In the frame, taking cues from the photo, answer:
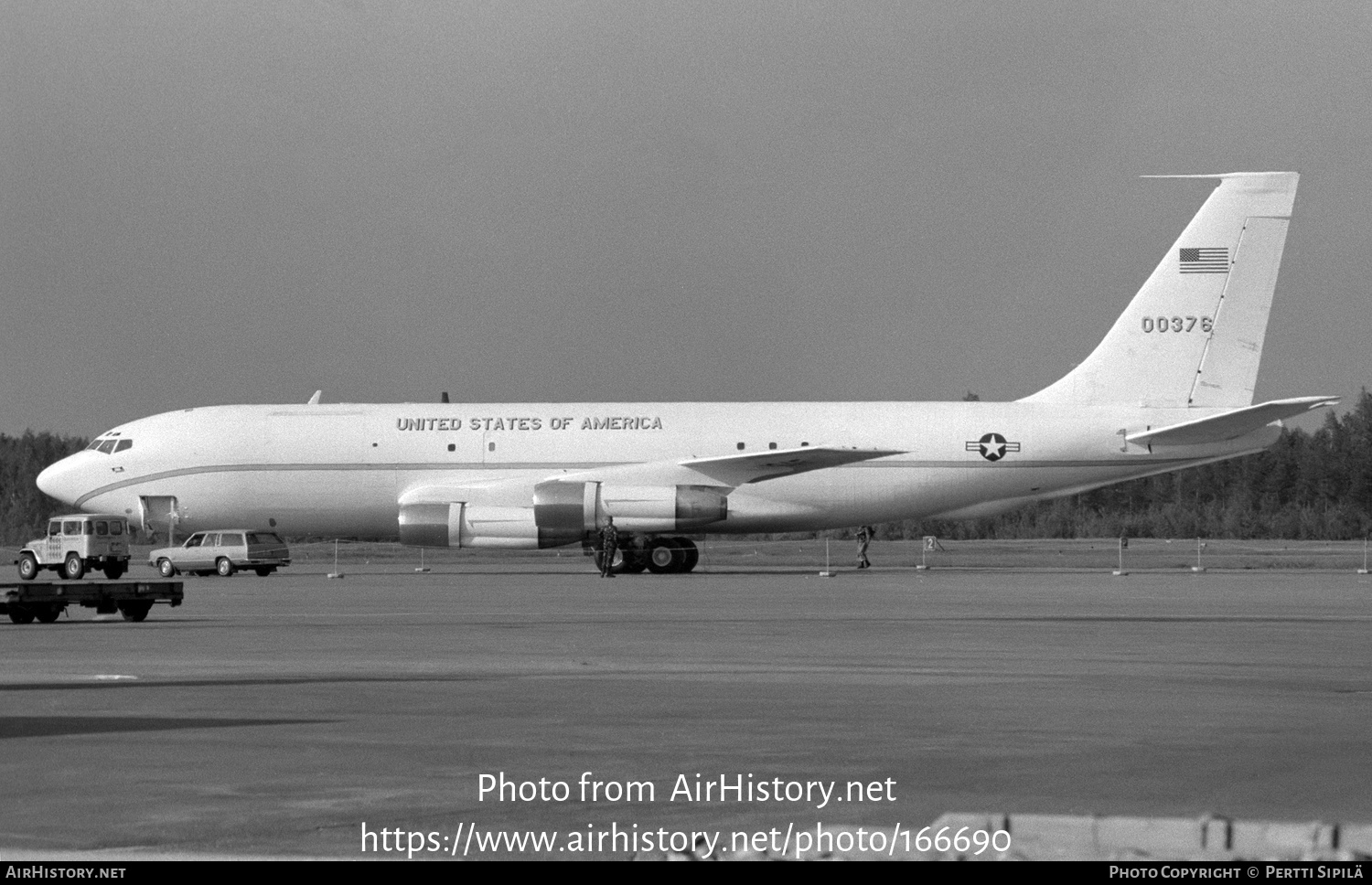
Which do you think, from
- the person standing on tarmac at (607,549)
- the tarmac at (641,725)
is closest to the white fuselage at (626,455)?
the person standing on tarmac at (607,549)

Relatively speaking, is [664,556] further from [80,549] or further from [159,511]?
[80,549]

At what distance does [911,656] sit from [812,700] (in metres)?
4.27

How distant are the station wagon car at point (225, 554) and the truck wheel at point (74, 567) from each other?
152 inches

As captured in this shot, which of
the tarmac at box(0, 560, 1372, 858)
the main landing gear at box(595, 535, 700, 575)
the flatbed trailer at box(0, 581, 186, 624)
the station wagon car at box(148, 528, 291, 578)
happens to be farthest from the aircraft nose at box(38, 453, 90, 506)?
the tarmac at box(0, 560, 1372, 858)

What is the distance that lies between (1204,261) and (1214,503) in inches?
2276

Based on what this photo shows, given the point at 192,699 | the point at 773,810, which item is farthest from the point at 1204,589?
the point at 773,810

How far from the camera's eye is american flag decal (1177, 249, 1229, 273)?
41094mm

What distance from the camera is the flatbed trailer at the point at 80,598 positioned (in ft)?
75.3

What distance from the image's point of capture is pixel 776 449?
135 feet

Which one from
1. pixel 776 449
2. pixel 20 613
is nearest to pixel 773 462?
pixel 776 449

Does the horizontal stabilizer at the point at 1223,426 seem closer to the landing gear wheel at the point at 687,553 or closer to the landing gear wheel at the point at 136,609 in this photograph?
the landing gear wheel at the point at 687,553

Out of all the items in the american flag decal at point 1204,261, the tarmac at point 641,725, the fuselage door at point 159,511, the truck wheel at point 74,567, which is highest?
the american flag decal at point 1204,261

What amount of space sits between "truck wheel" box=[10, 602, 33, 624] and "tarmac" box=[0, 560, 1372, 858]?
534 mm
